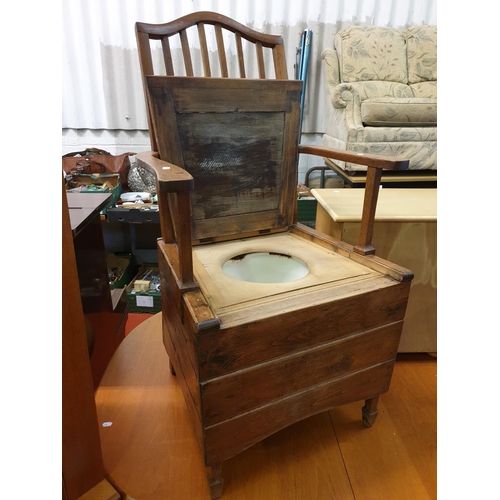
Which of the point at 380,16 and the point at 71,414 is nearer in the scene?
the point at 71,414

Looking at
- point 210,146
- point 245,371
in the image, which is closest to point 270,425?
point 245,371

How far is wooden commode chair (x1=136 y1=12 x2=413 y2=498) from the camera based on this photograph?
77cm

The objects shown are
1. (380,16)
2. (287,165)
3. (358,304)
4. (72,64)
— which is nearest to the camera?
(358,304)

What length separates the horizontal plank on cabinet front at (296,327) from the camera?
2.41 ft

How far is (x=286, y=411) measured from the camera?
0.87 m

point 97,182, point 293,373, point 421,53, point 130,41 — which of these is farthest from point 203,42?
point 421,53

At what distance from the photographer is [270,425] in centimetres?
87

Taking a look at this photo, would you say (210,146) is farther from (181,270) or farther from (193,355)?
(193,355)

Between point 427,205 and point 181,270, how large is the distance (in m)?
0.94

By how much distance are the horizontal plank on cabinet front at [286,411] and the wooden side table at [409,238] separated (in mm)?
386

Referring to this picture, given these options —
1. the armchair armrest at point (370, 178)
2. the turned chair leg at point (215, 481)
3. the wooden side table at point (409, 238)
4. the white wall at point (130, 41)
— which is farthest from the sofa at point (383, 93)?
the turned chair leg at point (215, 481)

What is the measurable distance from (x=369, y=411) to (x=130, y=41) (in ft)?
Answer: 8.25

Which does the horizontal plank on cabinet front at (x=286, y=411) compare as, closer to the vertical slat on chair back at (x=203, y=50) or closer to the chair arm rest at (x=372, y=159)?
the vertical slat on chair back at (x=203, y=50)

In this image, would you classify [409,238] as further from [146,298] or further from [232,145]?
[146,298]
